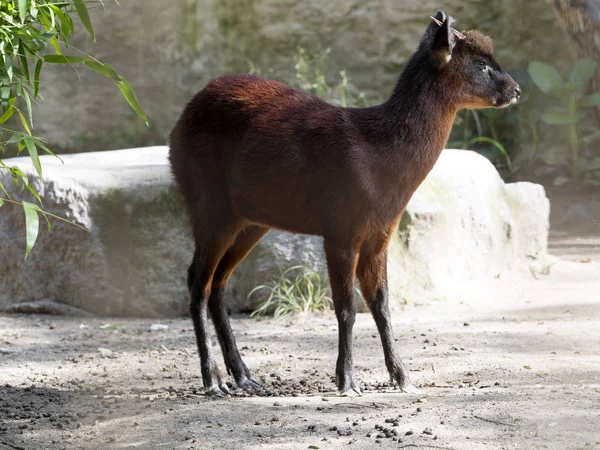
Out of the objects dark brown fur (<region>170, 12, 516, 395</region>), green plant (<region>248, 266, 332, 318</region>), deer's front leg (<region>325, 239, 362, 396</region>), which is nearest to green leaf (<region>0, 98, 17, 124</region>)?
dark brown fur (<region>170, 12, 516, 395</region>)

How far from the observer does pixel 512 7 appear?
10742 mm

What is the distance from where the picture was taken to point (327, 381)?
4879 mm

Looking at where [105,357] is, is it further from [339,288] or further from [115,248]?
[339,288]

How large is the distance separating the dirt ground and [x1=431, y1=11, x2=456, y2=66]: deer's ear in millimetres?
1584

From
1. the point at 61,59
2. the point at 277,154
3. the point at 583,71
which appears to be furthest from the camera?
the point at 583,71

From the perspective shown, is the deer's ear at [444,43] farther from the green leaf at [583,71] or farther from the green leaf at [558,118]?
the green leaf at [558,118]

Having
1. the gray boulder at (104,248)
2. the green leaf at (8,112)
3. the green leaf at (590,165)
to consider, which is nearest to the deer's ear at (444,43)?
the green leaf at (8,112)

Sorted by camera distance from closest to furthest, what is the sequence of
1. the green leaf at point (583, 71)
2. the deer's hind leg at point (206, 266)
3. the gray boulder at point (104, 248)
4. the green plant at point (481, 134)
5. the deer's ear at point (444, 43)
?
the deer's ear at point (444, 43), the deer's hind leg at point (206, 266), the gray boulder at point (104, 248), the green leaf at point (583, 71), the green plant at point (481, 134)

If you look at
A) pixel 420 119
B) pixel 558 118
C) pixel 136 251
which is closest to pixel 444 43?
pixel 420 119

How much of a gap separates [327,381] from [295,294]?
1812 mm

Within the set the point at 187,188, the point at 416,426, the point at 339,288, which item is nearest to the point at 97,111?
the point at 187,188

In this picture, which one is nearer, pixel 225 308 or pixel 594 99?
pixel 225 308

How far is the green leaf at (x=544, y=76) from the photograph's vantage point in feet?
32.5

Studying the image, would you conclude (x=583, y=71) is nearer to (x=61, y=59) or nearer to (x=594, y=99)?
(x=594, y=99)
